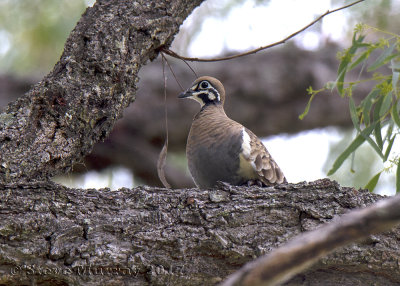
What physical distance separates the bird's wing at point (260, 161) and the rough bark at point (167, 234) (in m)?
0.77

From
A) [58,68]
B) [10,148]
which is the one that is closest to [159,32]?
[58,68]

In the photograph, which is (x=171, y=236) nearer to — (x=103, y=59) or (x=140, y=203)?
(x=140, y=203)

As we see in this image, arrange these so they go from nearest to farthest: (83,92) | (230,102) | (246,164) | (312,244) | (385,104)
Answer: (312,244) < (83,92) < (385,104) < (246,164) < (230,102)

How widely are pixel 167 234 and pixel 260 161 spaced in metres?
1.09

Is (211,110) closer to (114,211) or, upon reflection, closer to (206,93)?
(206,93)

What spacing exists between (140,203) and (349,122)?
366cm

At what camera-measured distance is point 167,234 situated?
78.5 inches

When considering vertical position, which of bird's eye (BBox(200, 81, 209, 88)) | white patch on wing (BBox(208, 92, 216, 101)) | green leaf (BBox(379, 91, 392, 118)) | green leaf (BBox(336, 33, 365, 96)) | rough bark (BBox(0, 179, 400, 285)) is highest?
bird's eye (BBox(200, 81, 209, 88))

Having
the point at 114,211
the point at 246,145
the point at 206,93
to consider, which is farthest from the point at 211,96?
the point at 114,211

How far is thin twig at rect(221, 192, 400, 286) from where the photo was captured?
101 centimetres

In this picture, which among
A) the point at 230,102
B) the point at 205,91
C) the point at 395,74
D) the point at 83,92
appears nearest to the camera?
the point at 395,74

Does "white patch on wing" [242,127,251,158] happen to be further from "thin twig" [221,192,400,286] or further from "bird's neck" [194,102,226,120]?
"thin twig" [221,192,400,286]

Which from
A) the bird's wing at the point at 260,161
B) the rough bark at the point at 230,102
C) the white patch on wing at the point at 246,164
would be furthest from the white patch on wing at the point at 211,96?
the rough bark at the point at 230,102

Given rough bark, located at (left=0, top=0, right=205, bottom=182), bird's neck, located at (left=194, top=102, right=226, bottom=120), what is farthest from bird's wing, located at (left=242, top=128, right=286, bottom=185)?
rough bark, located at (left=0, top=0, right=205, bottom=182)
